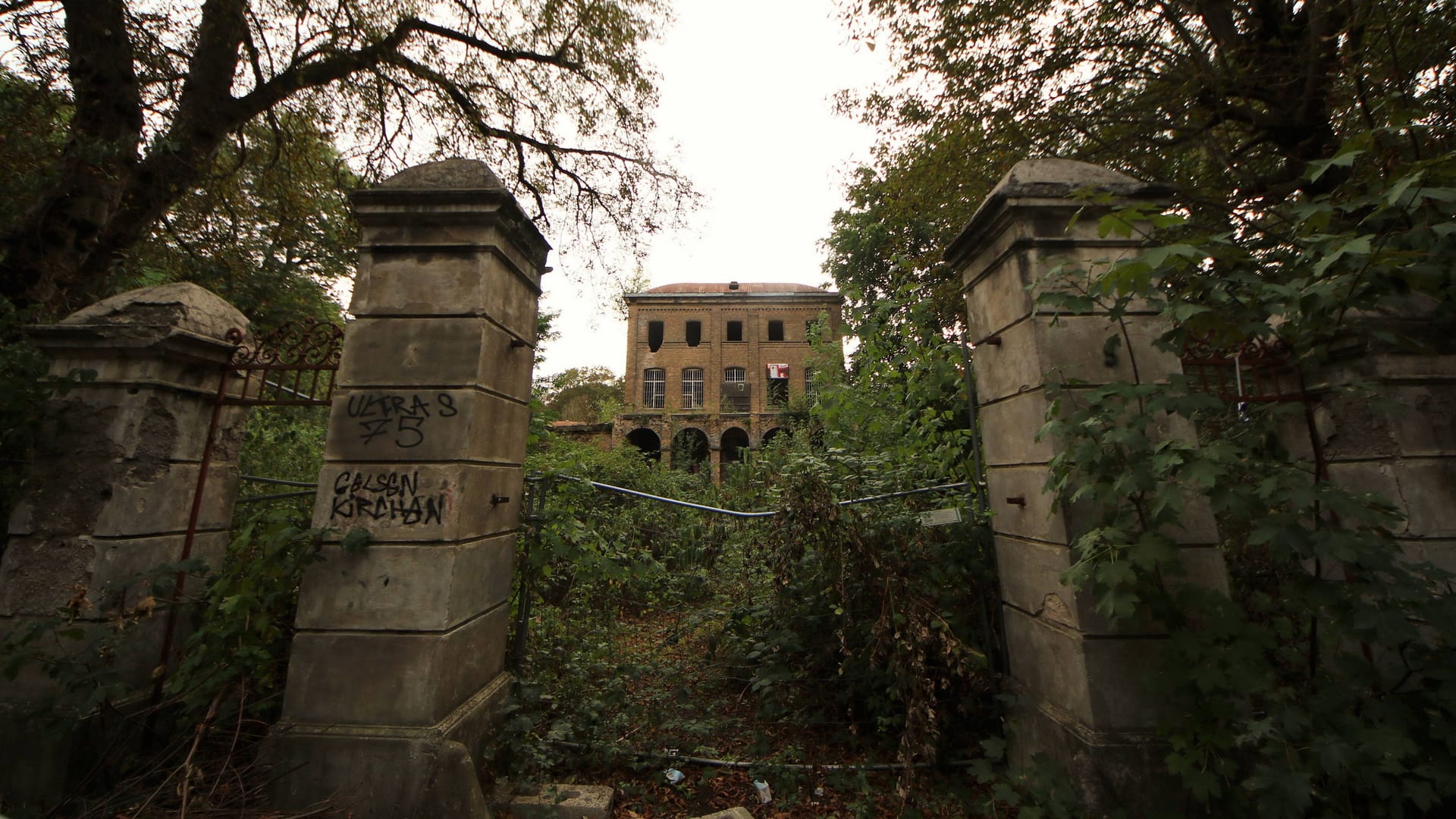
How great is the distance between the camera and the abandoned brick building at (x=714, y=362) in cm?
2683

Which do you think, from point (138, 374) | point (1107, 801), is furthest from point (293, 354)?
point (1107, 801)

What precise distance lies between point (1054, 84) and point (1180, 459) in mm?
6015

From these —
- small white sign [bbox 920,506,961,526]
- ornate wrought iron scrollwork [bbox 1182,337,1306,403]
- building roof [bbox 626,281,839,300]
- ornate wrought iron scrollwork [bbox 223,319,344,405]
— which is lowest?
small white sign [bbox 920,506,961,526]

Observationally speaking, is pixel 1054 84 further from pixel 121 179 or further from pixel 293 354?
pixel 121 179

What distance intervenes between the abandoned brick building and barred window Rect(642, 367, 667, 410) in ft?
0.12

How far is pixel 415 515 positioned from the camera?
2.73 meters

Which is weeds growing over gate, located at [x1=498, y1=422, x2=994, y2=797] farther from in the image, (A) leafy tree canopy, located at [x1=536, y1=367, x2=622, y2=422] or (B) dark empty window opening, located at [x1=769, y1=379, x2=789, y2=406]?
(A) leafy tree canopy, located at [x1=536, y1=367, x2=622, y2=422]

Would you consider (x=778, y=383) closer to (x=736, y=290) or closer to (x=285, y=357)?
(x=736, y=290)

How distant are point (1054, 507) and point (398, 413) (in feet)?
10.0

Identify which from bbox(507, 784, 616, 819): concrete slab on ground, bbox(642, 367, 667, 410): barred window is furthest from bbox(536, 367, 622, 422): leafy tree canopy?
bbox(507, 784, 616, 819): concrete slab on ground

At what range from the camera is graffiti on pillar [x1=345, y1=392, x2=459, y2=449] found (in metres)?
2.80

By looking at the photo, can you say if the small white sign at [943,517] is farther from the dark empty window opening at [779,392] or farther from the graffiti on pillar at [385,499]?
the dark empty window opening at [779,392]

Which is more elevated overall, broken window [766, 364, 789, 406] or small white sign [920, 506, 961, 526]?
broken window [766, 364, 789, 406]

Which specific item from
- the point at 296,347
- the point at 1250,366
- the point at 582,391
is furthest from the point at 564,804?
the point at 582,391
